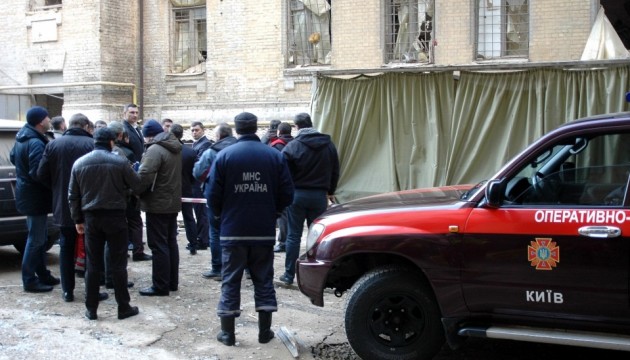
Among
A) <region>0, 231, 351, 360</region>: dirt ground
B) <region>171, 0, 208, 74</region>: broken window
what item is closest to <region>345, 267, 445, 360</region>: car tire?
<region>0, 231, 351, 360</region>: dirt ground

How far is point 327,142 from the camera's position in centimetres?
754

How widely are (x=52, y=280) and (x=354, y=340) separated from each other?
3911mm

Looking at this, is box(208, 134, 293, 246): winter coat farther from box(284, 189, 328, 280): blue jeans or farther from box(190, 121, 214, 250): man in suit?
box(190, 121, 214, 250): man in suit

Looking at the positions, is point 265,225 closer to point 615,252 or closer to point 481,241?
point 481,241

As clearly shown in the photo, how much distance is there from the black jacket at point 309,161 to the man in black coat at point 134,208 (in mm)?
2059

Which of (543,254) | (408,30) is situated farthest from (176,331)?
(408,30)

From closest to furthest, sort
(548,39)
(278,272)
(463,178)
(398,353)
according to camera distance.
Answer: (398,353), (278,272), (463,178), (548,39)

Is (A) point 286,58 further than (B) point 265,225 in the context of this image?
Yes

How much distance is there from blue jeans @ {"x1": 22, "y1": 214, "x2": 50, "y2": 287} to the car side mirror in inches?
184

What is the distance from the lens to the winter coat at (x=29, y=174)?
22.6 feet

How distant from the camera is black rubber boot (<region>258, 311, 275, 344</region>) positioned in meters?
5.58

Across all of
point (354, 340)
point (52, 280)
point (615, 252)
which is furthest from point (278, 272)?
point (615, 252)

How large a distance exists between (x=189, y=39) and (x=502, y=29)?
7.18 m

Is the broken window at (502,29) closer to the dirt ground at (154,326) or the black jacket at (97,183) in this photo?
the dirt ground at (154,326)
